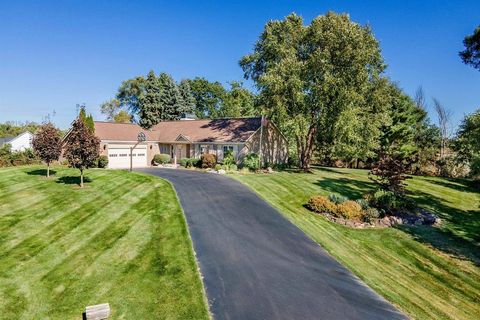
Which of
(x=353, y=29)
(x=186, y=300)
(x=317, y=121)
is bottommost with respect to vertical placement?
(x=186, y=300)

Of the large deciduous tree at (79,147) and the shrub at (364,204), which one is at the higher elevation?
the large deciduous tree at (79,147)

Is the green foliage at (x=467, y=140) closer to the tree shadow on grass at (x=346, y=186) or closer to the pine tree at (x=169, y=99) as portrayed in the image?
the tree shadow on grass at (x=346, y=186)

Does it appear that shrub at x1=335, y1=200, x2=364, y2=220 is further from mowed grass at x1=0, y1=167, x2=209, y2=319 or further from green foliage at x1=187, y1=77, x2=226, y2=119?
green foliage at x1=187, y1=77, x2=226, y2=119

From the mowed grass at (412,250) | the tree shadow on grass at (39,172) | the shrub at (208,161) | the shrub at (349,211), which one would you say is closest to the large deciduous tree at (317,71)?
the shrub at (208,161)

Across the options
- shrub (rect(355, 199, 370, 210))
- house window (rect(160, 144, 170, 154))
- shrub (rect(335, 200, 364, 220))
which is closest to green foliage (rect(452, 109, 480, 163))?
shrub (rect(355, 199, 370, 210))

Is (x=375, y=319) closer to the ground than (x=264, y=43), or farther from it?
closer to the ground

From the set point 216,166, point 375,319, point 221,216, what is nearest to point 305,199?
point 221,216

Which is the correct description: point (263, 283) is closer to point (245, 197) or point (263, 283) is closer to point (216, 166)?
point (245, 197)
